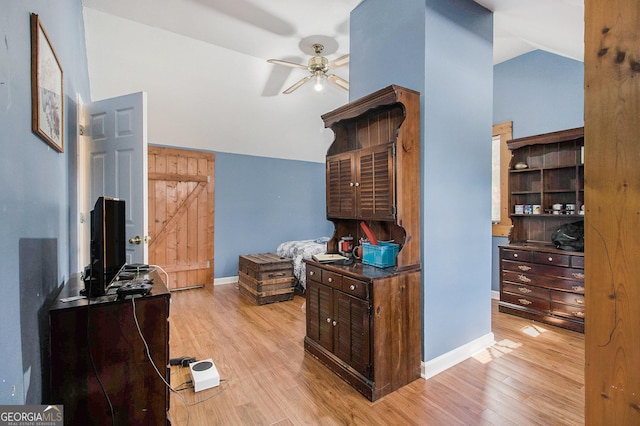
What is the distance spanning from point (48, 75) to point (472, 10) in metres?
3.11

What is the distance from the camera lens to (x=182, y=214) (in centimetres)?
500

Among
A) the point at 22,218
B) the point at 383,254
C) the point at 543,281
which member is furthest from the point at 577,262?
the point at 22,218

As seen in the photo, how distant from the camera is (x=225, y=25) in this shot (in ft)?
10.9

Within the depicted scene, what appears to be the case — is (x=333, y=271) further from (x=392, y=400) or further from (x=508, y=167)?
(x=508, y=167)

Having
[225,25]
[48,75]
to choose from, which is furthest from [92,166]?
[225,25]

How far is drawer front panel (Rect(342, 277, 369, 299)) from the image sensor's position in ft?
6.96

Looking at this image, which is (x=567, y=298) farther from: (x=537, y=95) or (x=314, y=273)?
(x=314, y=273)

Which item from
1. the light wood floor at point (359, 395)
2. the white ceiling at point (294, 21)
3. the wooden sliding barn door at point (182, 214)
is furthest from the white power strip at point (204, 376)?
the white ceiling at point (294, 21)

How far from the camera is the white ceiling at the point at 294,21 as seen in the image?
8.57 ft

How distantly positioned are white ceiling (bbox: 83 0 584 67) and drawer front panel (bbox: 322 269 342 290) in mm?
2487

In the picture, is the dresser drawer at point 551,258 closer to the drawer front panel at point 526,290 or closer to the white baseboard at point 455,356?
the drawer front panel at point 526,290

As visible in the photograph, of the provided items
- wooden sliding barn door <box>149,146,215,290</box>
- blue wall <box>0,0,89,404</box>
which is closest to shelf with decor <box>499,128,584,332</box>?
blue wall <box>0,0,89,404</box>

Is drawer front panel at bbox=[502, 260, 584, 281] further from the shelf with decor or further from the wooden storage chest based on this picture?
the wooden storage chest

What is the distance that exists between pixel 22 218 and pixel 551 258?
13.9 ft
